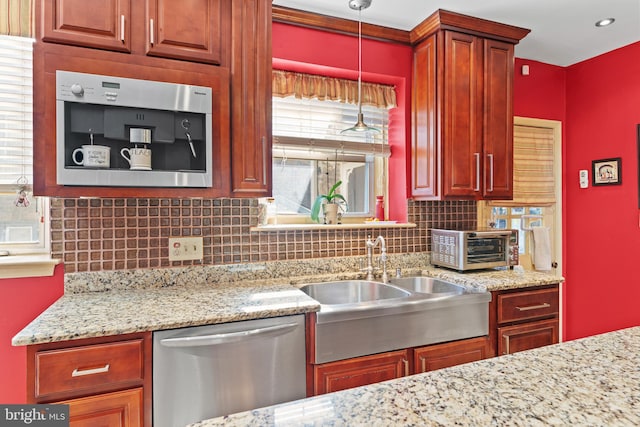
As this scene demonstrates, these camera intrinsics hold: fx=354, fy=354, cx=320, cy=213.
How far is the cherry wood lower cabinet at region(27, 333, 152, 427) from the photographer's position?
3.89 ft

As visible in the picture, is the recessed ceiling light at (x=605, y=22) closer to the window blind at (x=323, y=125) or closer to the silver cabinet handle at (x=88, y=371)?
the window blind at (x=323, y=125)

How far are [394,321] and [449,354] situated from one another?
38 centimetres

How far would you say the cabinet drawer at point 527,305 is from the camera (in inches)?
76.6

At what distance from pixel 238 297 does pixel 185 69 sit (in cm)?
106

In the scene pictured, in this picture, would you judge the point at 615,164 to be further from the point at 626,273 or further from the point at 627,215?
the point at 626,273

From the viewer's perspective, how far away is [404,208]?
2504 millimetres

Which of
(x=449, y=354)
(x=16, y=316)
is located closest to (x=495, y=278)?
(x=449, y=354)

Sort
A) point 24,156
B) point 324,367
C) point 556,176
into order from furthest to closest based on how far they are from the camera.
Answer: point 556,176, point 24,156, point 324,367

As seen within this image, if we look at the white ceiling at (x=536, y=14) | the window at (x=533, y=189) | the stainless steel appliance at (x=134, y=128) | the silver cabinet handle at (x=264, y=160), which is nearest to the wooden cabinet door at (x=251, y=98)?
the silver cabinet handle at (x=264, y=160)

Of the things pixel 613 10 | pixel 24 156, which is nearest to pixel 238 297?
pixel 24 156

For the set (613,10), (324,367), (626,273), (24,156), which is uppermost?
(613,10)

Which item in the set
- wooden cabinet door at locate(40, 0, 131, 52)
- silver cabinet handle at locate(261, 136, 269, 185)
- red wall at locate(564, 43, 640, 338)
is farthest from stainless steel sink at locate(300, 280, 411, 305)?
red wall at locate(564, 43, 640, 338)

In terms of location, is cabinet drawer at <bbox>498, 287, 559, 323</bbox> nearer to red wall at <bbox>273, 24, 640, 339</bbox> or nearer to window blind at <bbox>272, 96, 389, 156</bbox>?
red wall at <bbox>273, 24, 640, 339</bbox>

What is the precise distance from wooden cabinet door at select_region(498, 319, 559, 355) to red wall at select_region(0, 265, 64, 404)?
92.0 inches
